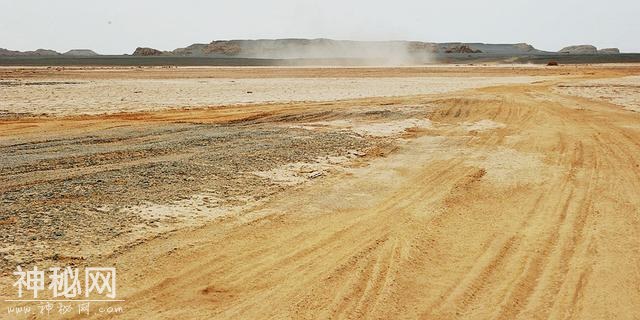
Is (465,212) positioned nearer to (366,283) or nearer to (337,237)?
(337,237)

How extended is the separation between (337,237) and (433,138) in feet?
23.9

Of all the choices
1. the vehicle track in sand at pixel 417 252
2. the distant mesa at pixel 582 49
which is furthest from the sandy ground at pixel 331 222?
the distant mesa at pixel 582 49

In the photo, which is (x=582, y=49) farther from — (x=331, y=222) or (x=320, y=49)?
(x=331, y=222)

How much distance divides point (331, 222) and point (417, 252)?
1.30 metres

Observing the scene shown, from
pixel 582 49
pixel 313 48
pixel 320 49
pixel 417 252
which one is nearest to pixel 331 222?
pixel 417 252

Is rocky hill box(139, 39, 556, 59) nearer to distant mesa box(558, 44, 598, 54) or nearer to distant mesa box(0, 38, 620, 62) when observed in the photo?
distant mesa box(0, 38, 620, 62)

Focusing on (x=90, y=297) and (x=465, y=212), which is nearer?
(x=90, y=297)

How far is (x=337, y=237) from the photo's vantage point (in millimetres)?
5750

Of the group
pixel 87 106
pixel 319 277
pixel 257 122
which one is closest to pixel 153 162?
pixel 319 277

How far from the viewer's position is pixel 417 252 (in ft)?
17.5

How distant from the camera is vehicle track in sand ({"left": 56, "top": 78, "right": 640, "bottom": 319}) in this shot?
4238 mm

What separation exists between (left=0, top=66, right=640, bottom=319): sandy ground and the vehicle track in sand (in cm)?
2

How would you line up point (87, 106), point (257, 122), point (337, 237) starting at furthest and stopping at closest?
point (87, 106)
point (257, 122)
point (337, 237)

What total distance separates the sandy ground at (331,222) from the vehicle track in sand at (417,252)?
0.9 inches
